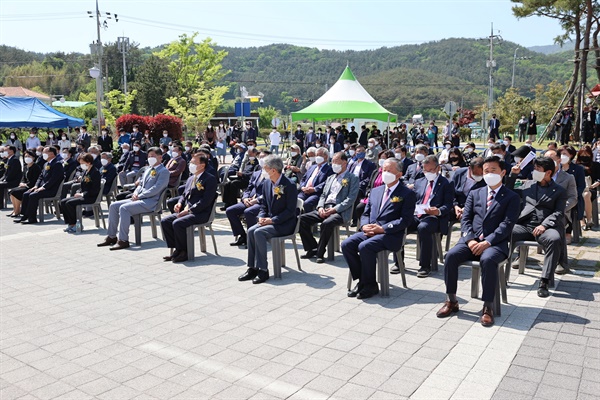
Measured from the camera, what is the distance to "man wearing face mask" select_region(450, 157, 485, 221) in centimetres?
782

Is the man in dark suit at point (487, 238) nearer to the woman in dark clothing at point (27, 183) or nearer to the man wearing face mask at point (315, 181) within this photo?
the man wearing face mask at point (315, 181)

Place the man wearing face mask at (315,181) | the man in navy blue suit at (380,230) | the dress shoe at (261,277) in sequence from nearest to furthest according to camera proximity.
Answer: the man in navy blue suit at (380,230)
the dress shoe at (261,277)
the man wearing face mask at (315,181)

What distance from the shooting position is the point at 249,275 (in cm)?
756

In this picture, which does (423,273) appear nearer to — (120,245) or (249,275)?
(249,275)

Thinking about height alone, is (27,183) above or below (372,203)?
below

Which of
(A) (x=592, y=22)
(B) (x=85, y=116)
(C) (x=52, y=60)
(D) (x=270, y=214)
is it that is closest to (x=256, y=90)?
(C) (x=52, y=60)

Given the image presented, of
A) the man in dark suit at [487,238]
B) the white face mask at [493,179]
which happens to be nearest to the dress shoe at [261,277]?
the man in dark suit at [487,238]

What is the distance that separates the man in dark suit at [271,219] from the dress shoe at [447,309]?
2.58 metres

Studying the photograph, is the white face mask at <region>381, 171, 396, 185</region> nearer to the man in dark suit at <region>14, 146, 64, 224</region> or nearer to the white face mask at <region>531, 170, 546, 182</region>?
the white face mask at <region>531, 170, 546, 182</region>

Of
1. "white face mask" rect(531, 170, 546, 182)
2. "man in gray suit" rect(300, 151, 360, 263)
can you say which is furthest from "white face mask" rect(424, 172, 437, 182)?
"white face mask" rect(531, 170, 546, 182)

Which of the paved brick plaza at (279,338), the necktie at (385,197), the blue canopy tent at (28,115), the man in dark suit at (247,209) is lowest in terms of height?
the paved brick plaza at (279,338)

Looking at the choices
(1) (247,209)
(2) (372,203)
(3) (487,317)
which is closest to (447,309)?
(3) (487,317)

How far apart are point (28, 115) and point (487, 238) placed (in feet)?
71.6

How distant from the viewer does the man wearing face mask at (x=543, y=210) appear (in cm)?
689
